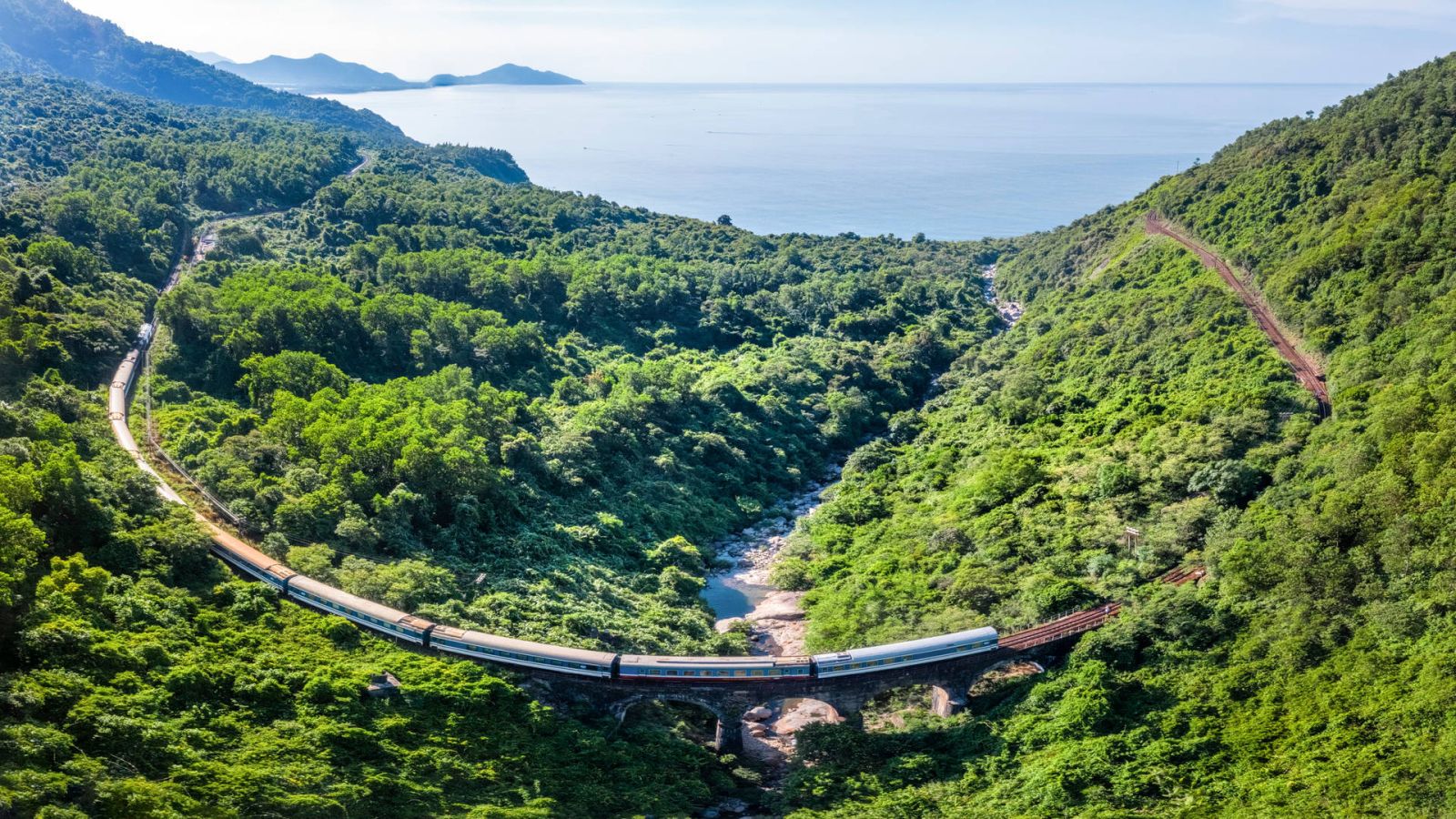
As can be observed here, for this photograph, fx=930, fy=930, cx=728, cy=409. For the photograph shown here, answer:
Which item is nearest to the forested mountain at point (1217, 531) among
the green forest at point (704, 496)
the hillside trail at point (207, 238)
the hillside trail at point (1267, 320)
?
the green forest at point (704, 496)

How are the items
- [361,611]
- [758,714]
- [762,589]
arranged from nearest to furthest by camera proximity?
[361,611]
[758,714]
[762,589]

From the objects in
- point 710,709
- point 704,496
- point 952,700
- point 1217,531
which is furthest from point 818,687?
point 704,496

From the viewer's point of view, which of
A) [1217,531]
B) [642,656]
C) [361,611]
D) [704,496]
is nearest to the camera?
[642,656]

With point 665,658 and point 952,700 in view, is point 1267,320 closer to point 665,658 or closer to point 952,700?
point 952,700

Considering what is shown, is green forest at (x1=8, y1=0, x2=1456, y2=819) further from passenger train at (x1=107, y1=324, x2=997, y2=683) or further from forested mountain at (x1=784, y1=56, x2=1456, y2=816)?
passenger train at (x1=107, y1=324, x2=997, y2=683)

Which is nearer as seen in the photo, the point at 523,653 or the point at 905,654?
the point at 523,653

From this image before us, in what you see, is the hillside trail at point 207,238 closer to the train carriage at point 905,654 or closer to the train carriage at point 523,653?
the train carriage at point 523,653
